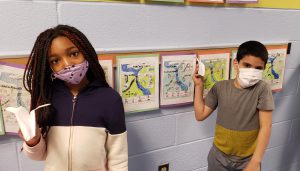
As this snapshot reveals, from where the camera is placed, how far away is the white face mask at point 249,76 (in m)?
1.08

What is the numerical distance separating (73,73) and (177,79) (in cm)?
59

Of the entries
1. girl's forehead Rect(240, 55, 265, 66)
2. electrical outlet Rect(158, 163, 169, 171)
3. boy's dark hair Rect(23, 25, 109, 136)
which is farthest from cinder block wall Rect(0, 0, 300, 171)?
girl's forehead Rect(240, 55, 265, 66)

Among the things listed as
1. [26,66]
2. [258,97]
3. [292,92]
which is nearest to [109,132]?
[26,66]

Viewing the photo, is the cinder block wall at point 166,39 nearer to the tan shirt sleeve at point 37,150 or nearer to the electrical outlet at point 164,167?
the electrical outlet at point 164,167

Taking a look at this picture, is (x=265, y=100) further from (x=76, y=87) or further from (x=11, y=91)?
(x=11, y=91)

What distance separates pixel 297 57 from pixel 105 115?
133 centimetres

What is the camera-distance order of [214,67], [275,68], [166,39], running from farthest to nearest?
[275,68]
[214,67]
[166,39]

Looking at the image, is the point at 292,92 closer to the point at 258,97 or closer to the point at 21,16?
the point at 258,97

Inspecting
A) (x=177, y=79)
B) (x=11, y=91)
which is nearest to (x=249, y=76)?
(x=177, y=79)

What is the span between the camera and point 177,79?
1.28 metres

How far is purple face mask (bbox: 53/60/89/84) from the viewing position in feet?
2.71

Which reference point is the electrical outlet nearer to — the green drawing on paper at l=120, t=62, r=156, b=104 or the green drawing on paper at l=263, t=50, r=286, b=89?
the green drawing on paper at l=120, t=62, r=156, b=104

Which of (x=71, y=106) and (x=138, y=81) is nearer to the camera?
(x=71, y=106)

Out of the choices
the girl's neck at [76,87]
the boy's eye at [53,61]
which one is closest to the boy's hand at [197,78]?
the girl's neck at [76,87]
